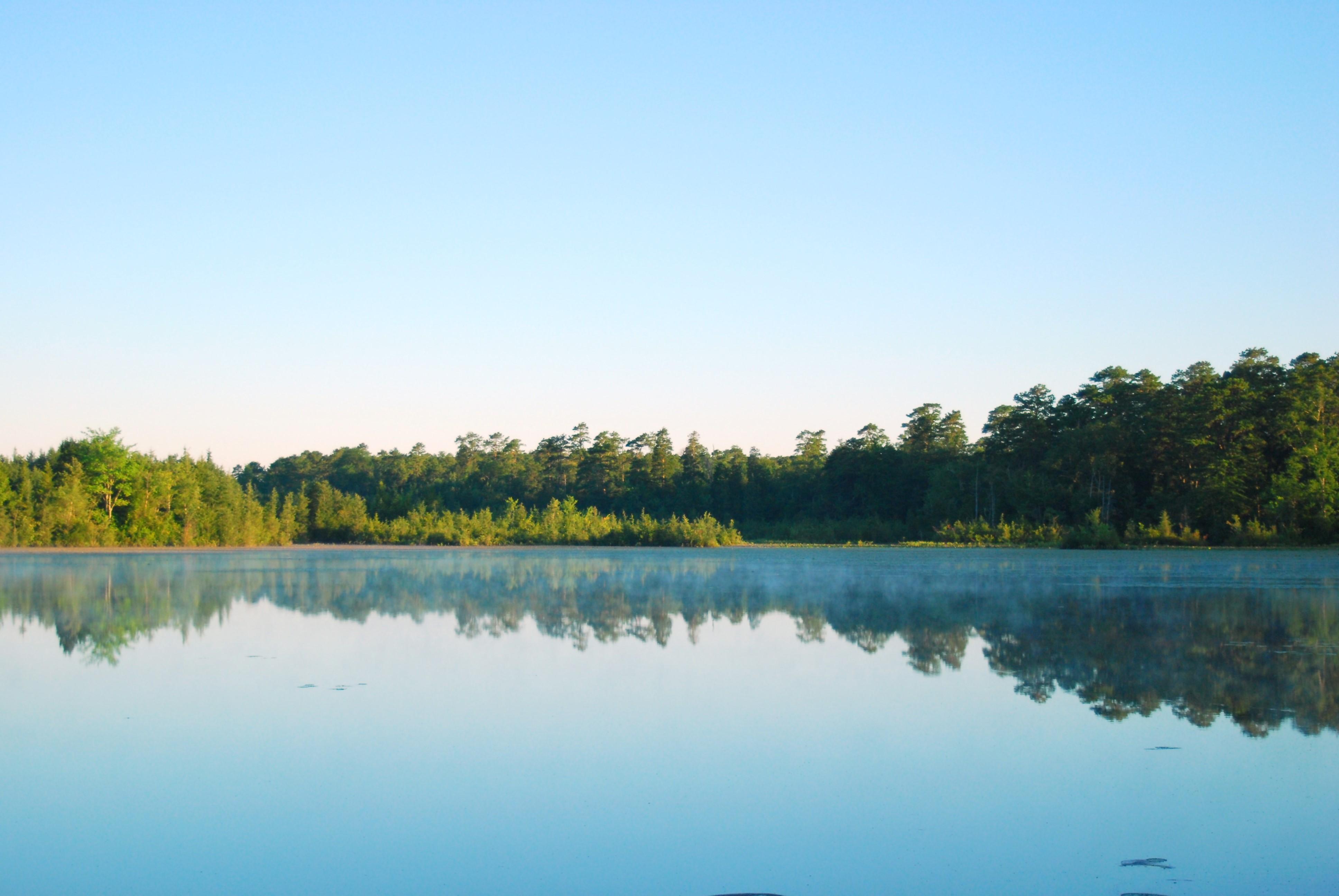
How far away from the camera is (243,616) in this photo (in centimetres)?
994

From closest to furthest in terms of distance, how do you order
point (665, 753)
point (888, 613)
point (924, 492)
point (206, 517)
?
point (665, 753)
point (888, 613)
point (206, 517)
point (924, 492)

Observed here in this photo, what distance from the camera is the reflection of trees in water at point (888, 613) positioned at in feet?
20.5

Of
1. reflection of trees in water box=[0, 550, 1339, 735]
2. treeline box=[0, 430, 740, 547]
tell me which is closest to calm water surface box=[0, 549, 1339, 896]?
reflection of trees in water box=[0, 550, 1339, 735]

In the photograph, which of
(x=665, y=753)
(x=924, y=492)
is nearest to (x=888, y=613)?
(x=665, y=753)

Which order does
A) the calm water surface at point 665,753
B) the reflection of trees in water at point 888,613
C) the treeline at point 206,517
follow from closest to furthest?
the calm water surface at point 665,753 → the reflection of trees in water at point 888,613 → the treeline at point 206,517

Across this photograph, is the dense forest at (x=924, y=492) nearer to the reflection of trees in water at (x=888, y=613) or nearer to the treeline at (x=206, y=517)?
the treeline at (x=206, y=517)

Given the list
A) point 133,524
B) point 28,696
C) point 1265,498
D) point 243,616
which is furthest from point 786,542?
point 28,696

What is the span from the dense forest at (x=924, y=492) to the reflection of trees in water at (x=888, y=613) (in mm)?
14349

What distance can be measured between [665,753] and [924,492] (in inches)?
1879

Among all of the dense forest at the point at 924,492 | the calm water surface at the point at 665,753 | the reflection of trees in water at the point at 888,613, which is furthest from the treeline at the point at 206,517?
the calm water surface at the point at 665,753

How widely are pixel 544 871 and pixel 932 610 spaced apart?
27.3 ft

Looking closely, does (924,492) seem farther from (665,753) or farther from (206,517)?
(665,753)

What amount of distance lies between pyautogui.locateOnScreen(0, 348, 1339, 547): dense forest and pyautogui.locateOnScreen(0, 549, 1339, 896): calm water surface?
80.0 ft

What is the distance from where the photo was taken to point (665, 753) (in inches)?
176
